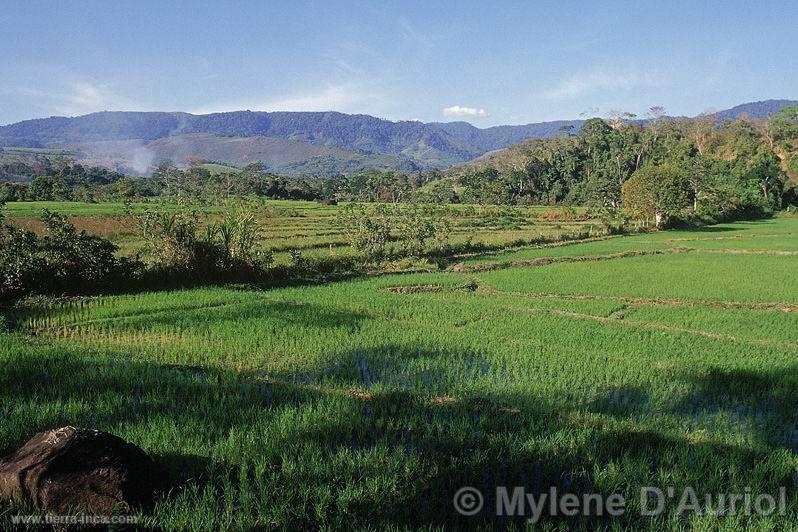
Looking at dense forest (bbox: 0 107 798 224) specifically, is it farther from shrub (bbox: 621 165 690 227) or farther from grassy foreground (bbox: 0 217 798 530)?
grassy foreground (bbox: 0 217 798 530)

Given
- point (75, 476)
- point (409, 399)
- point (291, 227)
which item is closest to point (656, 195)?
point (291, 227)

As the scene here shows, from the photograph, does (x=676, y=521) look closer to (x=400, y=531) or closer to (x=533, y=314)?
(x=400, y=531)

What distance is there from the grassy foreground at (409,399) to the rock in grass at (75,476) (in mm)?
169

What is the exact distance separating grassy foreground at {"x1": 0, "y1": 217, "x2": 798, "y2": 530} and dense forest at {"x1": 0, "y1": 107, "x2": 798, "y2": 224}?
40126 mm

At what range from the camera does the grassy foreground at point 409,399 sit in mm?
3719

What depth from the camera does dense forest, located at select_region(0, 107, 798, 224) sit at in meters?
53.2

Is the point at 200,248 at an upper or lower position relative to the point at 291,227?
lower

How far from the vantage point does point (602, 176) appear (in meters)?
70.4

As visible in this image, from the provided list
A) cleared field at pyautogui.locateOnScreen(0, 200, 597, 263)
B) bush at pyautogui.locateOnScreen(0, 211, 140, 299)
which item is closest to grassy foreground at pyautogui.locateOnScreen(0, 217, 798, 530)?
bush at pyautogui.locateOnScreen(0, 211, 140, 299)

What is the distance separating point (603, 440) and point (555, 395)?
5.08 ft

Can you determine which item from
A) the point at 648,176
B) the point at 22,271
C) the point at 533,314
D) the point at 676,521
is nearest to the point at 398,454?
the point at 676,521

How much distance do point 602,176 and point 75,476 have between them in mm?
74183

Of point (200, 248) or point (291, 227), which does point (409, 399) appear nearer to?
point (200, 248)

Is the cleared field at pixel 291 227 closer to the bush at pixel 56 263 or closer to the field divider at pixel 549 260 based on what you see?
the bush at pixel 56 263
